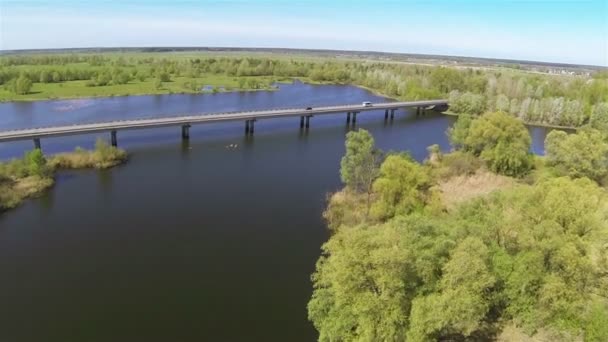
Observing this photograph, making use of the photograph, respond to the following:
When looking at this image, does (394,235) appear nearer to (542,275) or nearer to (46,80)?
(542,275)

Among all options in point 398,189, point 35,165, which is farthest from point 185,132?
point 398,189

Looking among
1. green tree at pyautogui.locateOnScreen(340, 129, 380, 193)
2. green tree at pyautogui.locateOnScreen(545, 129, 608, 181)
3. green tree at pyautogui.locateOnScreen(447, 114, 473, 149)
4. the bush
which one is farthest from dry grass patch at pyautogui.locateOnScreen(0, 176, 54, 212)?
green tree at pyautogui.locateOnScreen(545, 129, 608, 181)

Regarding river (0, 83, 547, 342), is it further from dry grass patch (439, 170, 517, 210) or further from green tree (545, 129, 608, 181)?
green tree (545, 129, 608, 181)

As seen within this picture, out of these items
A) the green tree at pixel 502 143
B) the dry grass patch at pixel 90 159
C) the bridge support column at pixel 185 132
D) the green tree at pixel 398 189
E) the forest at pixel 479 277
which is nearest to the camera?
the forest at pixel 479 277

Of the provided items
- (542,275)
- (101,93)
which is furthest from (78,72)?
(542,275)

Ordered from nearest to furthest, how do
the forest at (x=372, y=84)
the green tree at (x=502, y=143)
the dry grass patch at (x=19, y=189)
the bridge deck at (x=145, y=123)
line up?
the dry grass patch at (x=19, y=189)
the green tree at (x=502, y=143)
the bridge deck at (x=145, y=123)
the forest at (x=372, y=84)

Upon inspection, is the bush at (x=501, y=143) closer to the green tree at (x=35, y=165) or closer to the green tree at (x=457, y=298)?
the green tree at (x=457, y=298)

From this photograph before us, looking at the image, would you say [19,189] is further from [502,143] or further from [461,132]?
[502,143]

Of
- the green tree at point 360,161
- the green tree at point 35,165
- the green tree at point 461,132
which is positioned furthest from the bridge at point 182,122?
the green tree at point 360,161
